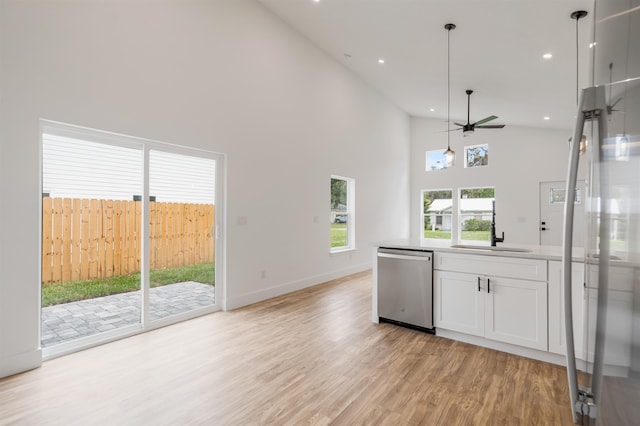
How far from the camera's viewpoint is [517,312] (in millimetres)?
2809

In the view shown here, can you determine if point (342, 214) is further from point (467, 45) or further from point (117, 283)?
point (117, 283)

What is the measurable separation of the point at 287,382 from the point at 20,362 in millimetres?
2133

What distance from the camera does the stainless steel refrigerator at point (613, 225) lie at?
49cm

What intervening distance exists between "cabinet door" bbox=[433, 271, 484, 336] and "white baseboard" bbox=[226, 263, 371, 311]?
2.48 m

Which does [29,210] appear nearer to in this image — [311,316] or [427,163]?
[311,316]

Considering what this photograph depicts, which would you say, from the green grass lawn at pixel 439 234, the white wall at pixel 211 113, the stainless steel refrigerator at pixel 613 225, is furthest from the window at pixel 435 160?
the stainless steel refrigerator at pixel 613 225

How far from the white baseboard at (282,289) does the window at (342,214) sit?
18.9 inches

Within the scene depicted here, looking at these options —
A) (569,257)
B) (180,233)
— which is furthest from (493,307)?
(180,233)

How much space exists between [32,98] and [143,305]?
2155 millimetres

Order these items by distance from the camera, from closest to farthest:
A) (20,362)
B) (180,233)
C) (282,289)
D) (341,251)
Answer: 1. (20,362)
2. (180,233)
3. (282,289)
4. (341,251)

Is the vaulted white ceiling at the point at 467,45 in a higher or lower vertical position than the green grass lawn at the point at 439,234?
higher

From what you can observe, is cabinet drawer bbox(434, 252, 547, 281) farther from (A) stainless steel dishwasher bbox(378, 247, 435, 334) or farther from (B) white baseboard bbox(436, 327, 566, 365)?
(B) white baseboard bbox(436, 327, 566, 365)

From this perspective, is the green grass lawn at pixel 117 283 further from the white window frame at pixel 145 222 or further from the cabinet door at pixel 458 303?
the cabinet door at pixel 458 303

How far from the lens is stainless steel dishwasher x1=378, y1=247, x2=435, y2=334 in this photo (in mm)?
3291
